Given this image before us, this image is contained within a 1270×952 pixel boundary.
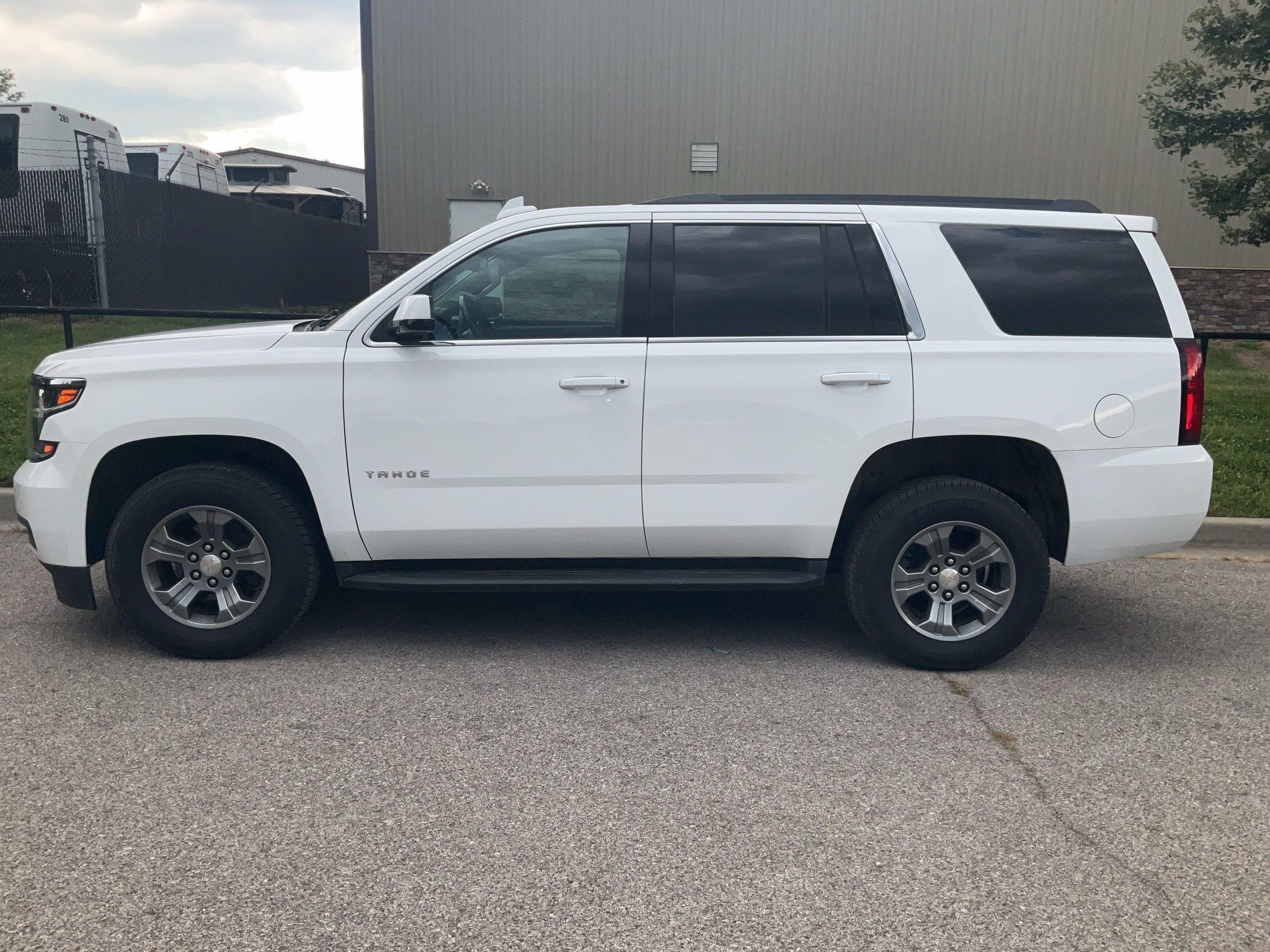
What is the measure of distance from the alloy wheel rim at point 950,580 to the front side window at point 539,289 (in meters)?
1.66

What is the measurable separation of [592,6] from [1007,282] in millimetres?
16912

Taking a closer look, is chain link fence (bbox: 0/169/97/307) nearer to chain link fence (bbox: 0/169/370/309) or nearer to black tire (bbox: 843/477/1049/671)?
chain link fence (bbox: 0/169/370/309)

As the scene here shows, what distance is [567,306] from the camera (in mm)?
4773

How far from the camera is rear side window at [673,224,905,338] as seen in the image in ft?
15.5

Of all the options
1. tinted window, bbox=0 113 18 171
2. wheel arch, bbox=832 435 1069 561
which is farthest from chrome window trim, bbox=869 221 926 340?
tinted window, bbox=0 113 18 171

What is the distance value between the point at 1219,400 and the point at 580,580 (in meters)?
8.86

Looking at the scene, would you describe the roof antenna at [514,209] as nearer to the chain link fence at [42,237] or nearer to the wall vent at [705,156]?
the chain link fence at [42,237]

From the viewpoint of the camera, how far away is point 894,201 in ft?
16.5

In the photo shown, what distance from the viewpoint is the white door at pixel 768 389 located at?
4.61 m

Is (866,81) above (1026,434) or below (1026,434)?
above

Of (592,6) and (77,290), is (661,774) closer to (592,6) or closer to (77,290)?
(77,290)

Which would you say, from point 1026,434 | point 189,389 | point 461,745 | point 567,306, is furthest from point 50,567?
point 1026,434

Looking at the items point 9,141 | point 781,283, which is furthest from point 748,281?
point 9,141

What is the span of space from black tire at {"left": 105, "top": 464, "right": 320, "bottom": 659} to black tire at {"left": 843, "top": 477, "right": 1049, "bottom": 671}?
2422mm
